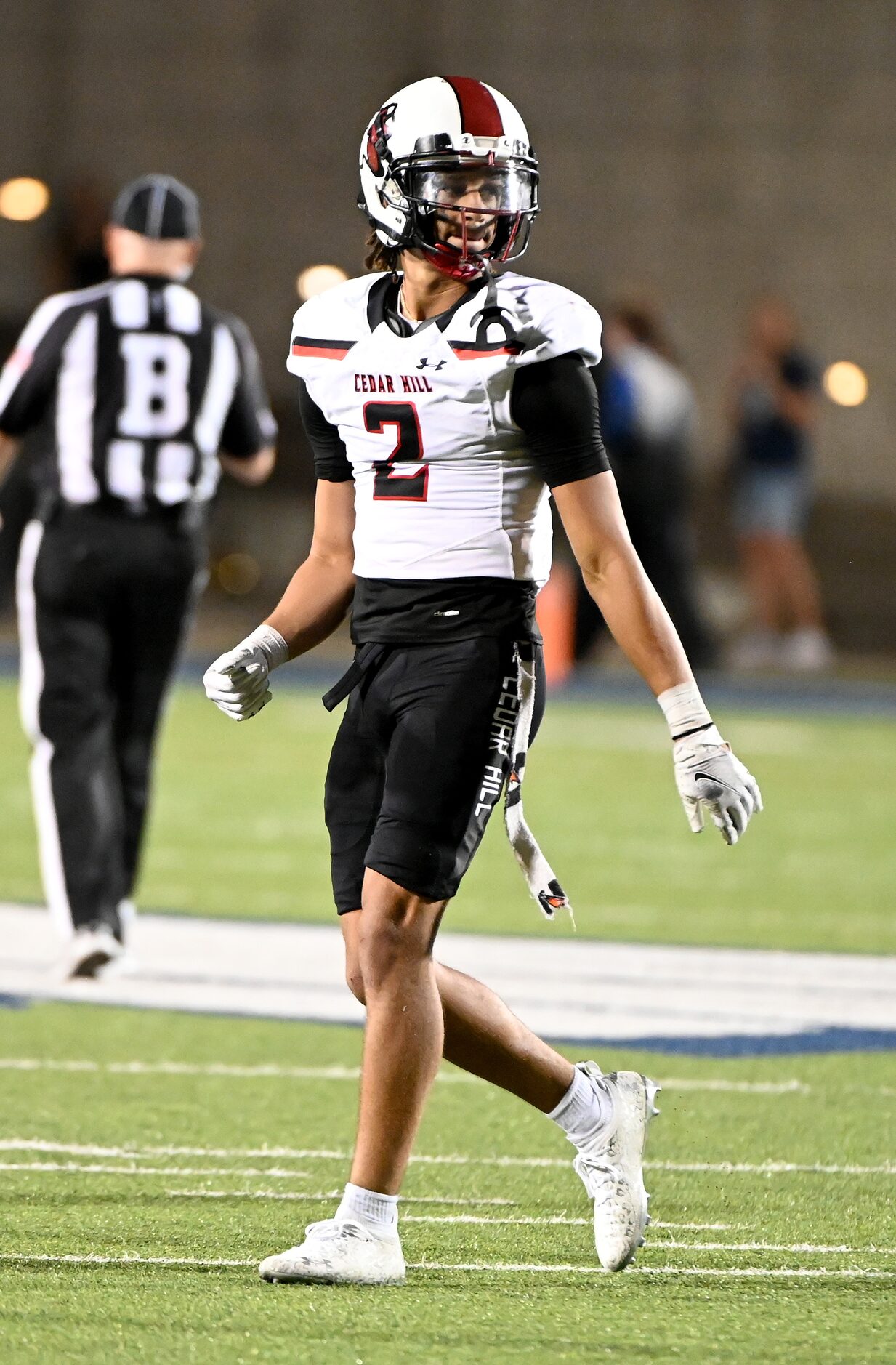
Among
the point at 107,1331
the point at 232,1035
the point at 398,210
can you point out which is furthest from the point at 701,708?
the point at 232,1035

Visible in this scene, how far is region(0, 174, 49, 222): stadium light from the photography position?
22938 millimetres

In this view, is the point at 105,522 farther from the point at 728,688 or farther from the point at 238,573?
the point at 238,573

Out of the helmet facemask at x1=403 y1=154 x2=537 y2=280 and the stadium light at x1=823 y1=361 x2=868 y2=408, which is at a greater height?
the helmet facemask at x1=403 y1=154 x2=537 y2=280

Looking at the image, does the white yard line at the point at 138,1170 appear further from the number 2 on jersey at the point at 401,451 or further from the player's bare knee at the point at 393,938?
the number 2 on jersey at the point at 401,451

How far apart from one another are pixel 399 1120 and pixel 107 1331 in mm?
599

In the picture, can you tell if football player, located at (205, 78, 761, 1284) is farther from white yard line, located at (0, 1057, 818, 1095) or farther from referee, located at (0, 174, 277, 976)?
referee, located at (0, 174, 277, 976)

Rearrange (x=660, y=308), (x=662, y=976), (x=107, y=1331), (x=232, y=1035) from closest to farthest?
1. (x=107, y=1331)
2. (x=232, y=1035)
3. (x=662, y=976)
4. (x=660, y=308)

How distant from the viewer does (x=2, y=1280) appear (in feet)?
12.3

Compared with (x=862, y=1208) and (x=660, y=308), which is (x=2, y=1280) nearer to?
(x=862, y=1208)

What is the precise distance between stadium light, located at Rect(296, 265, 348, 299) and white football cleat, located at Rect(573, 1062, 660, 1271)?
56.8 feet

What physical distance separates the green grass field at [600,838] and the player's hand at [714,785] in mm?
3804

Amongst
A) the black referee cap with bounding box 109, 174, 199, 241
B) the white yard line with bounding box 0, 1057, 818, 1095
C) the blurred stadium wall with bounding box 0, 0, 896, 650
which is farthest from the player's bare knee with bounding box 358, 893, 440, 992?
the blurred stadium wall with bounding box 0, 0, 896, 650

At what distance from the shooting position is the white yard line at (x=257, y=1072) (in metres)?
5.52

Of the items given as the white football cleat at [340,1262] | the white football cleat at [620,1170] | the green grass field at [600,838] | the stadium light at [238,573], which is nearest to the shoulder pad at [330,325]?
the white football cleat at [620,1170]
